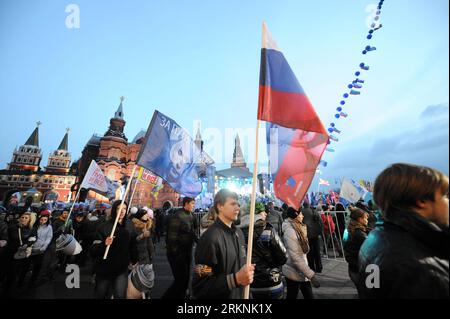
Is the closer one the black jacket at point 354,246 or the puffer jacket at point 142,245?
the black jacket at point 354,246

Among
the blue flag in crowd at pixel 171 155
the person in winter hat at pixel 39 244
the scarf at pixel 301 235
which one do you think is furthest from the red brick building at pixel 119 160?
the scarf at pixel 301 235

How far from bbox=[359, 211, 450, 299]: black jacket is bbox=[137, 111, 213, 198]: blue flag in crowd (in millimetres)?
3951

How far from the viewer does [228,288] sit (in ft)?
6.49

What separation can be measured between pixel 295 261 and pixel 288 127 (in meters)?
2.05

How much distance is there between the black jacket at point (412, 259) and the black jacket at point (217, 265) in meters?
1.22

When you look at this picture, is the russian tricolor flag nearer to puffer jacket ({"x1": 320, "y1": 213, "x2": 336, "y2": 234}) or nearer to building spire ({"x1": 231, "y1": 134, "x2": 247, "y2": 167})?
puffer jacket ({"x1": 320, "y1": 213, "x2": 336, "y2": 234})

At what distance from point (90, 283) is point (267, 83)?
22.2ft

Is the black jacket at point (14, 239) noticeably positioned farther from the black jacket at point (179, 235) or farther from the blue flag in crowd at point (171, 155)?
the blue flag in crowd at point (171, 155)

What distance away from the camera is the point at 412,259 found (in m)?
1.24

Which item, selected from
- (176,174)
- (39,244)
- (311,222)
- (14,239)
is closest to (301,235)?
(176,174)

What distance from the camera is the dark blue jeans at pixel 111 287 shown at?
3301 mm

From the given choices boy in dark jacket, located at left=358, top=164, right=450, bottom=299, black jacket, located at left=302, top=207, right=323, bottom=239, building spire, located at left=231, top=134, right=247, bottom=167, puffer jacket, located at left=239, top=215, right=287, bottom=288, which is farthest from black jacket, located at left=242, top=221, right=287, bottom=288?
building spire, located at left=231, top=134, right=247, bottom=167
